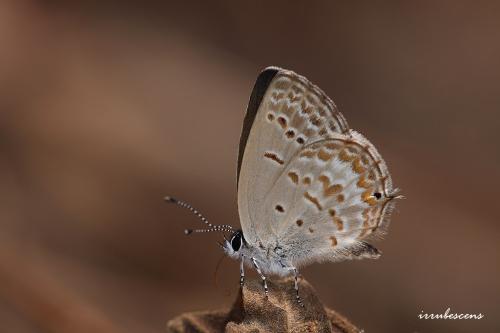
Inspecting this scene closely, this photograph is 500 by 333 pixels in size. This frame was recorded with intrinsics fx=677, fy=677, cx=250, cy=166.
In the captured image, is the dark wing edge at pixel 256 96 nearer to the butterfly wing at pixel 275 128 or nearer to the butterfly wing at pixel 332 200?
the butterfly wing at pixel 275 128

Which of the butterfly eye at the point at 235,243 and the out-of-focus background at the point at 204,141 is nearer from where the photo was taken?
the butterfly eye at the point at 235,243

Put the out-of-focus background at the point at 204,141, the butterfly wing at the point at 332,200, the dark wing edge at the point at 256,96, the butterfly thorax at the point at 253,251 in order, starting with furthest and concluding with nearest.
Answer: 1. the out-of-focus background at the point at 204,141
2. the butterfly thorax at the point at 253,251
3. the butterfly wing at the point at 332,200
4. the dark wing edge at the point at 256,96

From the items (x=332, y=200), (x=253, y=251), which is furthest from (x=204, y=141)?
(x=332, y=200)

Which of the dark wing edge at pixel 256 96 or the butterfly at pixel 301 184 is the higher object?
the dark wing edge at pixel 256 96

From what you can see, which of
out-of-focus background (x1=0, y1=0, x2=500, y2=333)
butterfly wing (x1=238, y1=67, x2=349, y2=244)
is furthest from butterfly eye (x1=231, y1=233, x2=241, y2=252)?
out-of-focus background (x1=0, y1=0, x2=500, y2=333)

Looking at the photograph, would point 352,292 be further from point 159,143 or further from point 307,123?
point 307,123

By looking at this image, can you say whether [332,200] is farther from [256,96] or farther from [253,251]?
[256,96]

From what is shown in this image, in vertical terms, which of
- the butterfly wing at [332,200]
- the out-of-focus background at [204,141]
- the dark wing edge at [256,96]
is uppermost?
the out-of-focus background at [204,141]

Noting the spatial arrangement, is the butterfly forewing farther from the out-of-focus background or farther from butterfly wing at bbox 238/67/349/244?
the out-of-focus background

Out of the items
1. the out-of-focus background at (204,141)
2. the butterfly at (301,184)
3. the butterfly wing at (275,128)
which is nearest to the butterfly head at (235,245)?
the butterfly at (301,184)
